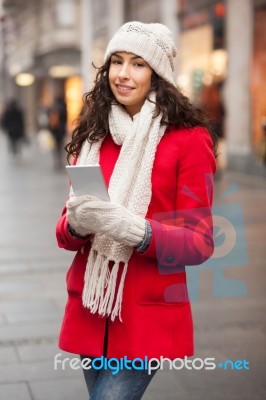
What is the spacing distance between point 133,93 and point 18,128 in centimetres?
2430

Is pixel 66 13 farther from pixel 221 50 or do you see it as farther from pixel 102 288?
pixel 102 288

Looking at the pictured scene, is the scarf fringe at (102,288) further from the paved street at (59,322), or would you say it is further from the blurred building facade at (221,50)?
the blurred building facade at (221,50)

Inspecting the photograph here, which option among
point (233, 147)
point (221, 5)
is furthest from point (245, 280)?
point (221, 5)

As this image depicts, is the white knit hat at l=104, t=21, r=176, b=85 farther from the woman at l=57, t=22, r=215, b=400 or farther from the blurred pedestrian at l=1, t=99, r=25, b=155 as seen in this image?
the blurred pedestrian at l=1, t=99, r=25, b=155

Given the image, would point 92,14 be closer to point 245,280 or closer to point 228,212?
point 228,212

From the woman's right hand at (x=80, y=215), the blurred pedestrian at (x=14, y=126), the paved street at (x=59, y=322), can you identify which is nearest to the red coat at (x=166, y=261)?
the woman's right hand at (x=80, y=215)

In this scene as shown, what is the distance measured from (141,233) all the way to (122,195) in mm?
177

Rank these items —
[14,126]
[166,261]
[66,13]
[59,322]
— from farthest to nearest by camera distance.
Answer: [66,13] < [14,126] < [59,322] < [166,261]

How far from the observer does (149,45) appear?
2.87 metres

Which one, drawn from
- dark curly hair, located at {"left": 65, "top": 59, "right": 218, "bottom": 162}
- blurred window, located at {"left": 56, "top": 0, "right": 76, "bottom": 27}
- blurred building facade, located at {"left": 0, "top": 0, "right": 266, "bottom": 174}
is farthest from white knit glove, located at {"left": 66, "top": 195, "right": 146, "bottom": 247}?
blurred window, located at {"left": 56, "top": 0, "right": 76, "bottom": 27}

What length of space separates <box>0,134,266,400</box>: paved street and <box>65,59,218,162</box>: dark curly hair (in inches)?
53.2

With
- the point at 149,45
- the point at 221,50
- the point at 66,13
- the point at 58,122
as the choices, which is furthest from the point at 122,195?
the point at 66,13

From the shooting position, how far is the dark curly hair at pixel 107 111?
2.85m

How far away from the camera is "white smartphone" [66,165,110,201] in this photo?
2574 millimetres
